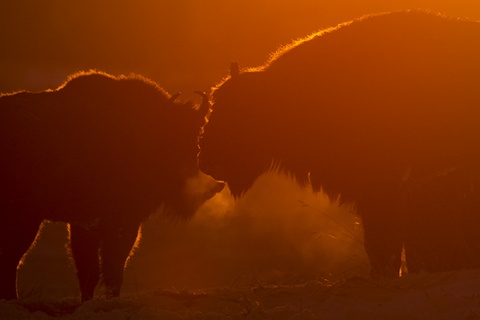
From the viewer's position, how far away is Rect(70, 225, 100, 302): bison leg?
37.7 ft

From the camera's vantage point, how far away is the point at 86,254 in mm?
11641

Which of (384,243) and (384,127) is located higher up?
(384,127)

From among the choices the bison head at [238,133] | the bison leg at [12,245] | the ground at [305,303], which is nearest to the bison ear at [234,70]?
the bison head at [238,133]

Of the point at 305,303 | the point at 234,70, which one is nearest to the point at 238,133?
the point at 234,70

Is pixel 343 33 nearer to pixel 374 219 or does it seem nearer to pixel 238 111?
pixel 238 111

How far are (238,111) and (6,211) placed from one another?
254 centimetres

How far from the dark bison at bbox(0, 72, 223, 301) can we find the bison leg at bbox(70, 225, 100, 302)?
0.01 metres

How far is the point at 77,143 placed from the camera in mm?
11172

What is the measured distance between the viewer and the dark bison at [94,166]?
10438 millimetres

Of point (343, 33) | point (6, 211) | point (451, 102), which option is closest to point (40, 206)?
point (6, 211)

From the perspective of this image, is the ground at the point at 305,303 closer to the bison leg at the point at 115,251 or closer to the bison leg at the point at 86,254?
the bison leg at the point at 115,251

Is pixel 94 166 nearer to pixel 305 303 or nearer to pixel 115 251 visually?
pixel 115 251

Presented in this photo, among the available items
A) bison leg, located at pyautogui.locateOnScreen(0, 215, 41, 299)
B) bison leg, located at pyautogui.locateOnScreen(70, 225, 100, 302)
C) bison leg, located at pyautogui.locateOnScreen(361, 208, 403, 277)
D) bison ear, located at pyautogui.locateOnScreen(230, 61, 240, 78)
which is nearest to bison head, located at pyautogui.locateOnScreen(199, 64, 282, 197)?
bison ear, located at pyautogui.locateOnScreen(230, 61, 240, 78)

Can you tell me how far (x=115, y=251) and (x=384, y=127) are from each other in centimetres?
369
